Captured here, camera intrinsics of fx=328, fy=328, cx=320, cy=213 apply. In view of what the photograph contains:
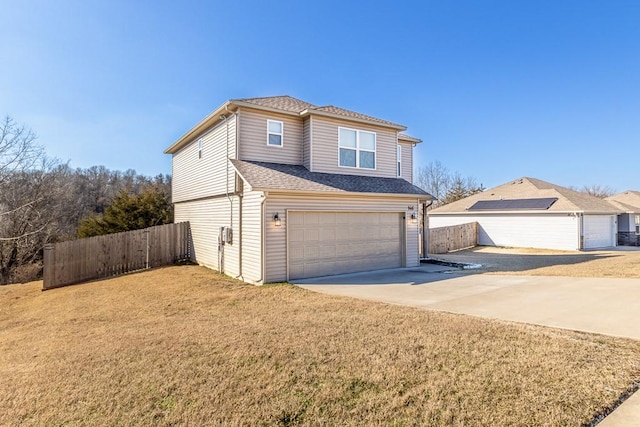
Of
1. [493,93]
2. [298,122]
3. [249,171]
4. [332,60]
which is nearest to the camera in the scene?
[249,171]

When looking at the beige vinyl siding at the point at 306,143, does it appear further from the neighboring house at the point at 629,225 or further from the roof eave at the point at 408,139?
the neighboring house at the point at 629,225

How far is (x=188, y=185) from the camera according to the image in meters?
16.0

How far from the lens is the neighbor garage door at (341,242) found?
10.6 meters

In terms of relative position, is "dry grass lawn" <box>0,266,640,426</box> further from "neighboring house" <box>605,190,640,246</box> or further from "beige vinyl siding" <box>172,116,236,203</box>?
"neighboring house" <box>605,190,640,246</box>

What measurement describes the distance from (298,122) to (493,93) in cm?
1531

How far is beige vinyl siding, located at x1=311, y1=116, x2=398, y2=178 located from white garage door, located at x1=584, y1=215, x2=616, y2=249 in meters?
16.2

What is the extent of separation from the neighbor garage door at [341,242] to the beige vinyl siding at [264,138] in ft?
8.73

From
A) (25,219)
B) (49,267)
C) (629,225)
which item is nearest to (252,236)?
(49,267)

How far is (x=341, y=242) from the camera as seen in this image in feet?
37.6

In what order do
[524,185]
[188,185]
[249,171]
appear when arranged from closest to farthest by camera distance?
[249,171], [188,185], [524,185]

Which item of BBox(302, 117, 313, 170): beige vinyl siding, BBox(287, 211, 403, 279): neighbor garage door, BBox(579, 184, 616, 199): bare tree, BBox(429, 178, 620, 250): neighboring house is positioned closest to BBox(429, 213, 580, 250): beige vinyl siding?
BBox(429, 178, 620, 250): neighboring house

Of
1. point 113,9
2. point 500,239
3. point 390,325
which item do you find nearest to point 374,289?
point 390,325

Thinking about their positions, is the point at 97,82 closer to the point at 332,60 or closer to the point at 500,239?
the point at 332,60

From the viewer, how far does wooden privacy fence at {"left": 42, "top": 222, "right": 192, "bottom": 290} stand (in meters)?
12.0
